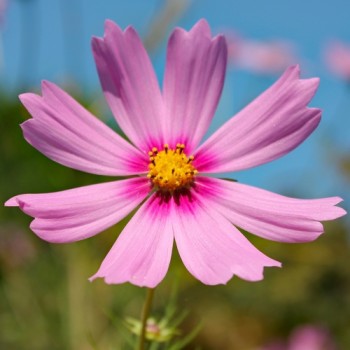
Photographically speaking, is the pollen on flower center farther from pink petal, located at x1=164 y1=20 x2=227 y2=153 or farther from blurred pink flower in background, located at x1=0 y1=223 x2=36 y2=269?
blurred pink flower in background, located at x1=0 y1=223 x2=36 y2=269

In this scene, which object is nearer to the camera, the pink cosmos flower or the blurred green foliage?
the pink cosmos flower

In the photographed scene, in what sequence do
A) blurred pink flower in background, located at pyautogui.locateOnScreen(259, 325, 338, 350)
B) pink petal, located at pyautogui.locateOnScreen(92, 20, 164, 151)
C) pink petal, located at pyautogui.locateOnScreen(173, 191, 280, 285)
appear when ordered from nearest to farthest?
pink petal, located at pyautogui.locateOnScreen(173, 191, 280, 285) < pink petal, located at pyautogui.locateOnScreen(92, 20, 164, 151) < blurred pink flower in background, located at pyautogui.locateOnScreen(259, 325, 338, 350)

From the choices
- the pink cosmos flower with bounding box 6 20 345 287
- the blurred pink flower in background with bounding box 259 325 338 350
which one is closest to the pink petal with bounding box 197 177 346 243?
the pink cosmos flower with bounding box 6 20 345 287

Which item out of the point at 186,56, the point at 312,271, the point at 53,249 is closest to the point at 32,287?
the point at 53,249

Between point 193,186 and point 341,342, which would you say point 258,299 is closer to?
point 341,342

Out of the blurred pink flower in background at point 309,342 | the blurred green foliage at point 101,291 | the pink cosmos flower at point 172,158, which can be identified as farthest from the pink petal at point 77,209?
the blurred pink flower in background at point 309,342

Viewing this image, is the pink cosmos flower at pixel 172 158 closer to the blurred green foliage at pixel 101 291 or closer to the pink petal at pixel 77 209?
the pink petal at pixel 77 209

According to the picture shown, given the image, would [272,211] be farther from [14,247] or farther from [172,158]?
[14,247]

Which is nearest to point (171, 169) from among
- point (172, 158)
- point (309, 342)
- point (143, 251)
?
point (172, 158)
